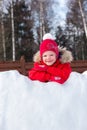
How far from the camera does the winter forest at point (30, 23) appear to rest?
1075 inches

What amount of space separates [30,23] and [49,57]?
2788 cm

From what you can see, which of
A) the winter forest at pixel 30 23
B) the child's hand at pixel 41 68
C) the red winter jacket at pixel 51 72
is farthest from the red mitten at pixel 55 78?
the winter forest at pixel 30 23

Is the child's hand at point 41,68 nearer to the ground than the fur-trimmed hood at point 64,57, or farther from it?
nearer to the ground

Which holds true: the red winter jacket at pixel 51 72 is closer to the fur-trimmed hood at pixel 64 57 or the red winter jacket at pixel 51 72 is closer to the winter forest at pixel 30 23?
the fur-trimmed hood at pixel 64 57

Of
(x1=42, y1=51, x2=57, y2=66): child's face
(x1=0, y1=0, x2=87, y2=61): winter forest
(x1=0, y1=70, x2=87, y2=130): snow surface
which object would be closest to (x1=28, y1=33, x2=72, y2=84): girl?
(x1=42, y1=51, x2=57, y2=66): child's face

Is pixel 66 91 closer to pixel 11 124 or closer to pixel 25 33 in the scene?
pixel 11 124

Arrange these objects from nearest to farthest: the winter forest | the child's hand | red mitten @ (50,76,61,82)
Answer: red mitten @ (50,76,61,82) < the child's hand < the winter forest

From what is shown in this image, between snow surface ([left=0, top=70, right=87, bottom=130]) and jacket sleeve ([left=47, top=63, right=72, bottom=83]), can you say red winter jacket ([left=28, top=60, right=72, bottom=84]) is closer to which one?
jacket sleeve ([left=47, top=63, right=72, bottom=83])

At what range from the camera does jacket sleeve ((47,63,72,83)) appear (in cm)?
192

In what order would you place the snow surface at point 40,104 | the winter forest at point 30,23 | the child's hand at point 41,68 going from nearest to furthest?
the snow surface at point 40,104 → the child's hand at point 41,68 → the winter forest at point 30,23

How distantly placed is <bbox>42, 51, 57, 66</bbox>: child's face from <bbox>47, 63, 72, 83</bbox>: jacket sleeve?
1.5 inches

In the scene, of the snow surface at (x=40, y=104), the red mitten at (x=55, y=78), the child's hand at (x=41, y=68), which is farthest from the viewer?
the child's hand at (x=41, y=68)

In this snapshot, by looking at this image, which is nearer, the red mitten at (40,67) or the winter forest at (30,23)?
the red mitten at (40,67)

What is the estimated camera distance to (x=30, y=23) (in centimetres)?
2984
